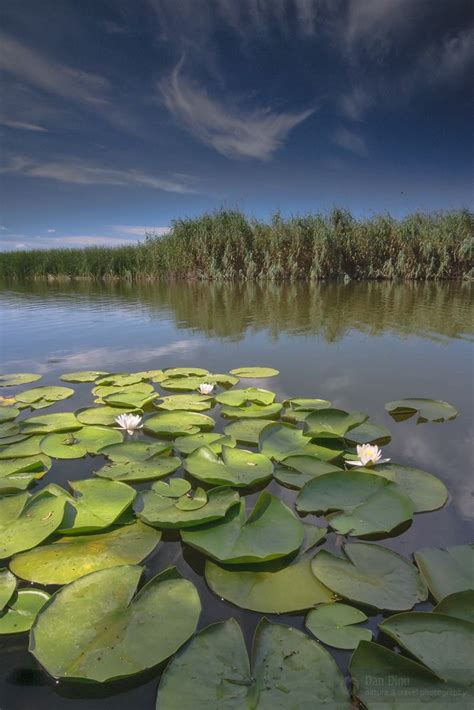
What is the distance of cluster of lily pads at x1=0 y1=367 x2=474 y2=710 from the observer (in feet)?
2.44

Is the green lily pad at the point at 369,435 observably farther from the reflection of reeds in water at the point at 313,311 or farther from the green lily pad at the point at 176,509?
the reflection of reeds in water at the point at 313,311

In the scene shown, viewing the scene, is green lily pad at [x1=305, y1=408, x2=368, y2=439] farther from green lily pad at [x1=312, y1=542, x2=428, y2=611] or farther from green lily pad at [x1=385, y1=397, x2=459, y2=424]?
green lily pad at [x1=312, y1=542, x2=428, y2=611]

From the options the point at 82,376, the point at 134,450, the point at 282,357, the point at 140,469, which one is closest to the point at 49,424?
the point at 134,450

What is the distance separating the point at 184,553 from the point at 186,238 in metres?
11.7

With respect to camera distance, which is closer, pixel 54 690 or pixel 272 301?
pixel 54 690

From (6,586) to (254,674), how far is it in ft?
2.13

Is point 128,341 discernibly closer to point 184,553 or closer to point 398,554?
point 184,553

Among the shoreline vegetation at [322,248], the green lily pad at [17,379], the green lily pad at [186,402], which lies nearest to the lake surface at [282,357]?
the green lily pad at [17,379]

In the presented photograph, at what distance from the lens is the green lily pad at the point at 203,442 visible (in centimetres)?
169

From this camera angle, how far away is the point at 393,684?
0.72 meters

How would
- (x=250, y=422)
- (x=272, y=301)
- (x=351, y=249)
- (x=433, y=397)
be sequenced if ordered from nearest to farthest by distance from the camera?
(x=250, y=422)
(x=433, y=397)
(x=272, y=301)
(x=351, y=249)

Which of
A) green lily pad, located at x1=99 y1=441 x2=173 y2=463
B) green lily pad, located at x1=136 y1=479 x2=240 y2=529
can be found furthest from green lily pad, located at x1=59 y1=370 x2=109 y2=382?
green lily pad, located at x1=136 y1=479 x2=240 y2=529

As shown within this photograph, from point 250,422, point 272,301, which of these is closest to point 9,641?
point 250,422

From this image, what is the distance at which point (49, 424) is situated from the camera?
6.45 feet
